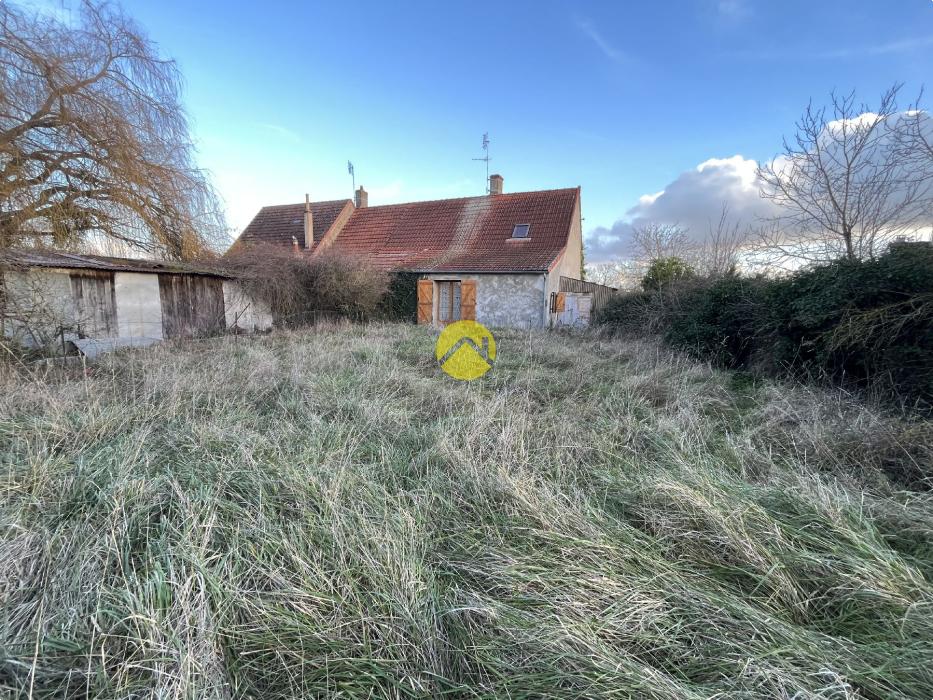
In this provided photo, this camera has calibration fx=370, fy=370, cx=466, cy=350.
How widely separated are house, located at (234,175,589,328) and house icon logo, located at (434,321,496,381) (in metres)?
6.21

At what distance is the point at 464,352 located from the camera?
19.1 ft

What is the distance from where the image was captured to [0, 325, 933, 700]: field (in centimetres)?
119

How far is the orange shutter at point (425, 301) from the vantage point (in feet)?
43.8

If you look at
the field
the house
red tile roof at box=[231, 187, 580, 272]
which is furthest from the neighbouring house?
red tile roof at box=[231, 187, 580, 272]

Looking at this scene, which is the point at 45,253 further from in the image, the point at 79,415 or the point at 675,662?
the point at 675,662

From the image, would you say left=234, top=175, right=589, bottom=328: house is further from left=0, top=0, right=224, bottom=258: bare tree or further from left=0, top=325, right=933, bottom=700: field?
left=0, top=325, right=933, bottom=700: field

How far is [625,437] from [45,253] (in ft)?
29.9

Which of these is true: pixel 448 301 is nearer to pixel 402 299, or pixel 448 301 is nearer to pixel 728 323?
pixel 402 299

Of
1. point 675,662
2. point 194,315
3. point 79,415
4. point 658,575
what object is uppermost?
point 194,315

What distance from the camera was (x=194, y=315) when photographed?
378 inches

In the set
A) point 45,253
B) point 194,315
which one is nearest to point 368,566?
point 45,253

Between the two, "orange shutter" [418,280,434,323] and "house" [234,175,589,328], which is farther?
"orange shutter" [418,280,434,323]

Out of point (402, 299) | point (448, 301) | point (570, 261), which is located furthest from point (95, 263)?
point (570, 261)

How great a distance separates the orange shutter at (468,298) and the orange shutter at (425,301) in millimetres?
1147
